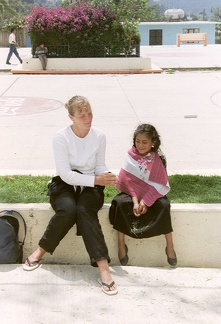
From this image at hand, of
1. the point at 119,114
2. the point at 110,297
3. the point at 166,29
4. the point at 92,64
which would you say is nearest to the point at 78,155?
the point at 110,297

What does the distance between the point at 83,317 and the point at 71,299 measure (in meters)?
0.25

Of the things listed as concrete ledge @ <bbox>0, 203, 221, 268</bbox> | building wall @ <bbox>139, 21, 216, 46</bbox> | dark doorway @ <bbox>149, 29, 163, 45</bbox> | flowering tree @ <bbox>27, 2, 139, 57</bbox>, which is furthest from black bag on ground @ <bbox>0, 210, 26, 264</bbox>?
dark doorway @ <bbox>149, 29, 163, 45</bbox>

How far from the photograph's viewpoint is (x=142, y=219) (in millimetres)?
4168

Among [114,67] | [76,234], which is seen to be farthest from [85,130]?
[114,67]

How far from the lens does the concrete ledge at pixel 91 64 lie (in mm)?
19656

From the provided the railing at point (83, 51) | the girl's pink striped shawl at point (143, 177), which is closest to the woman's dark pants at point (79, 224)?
the girl's pink striped shawl at point (143, 177)

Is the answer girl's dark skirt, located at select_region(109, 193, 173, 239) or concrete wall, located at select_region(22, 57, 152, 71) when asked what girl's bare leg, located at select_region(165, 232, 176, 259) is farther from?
concrete wall, located at select_region(22, 57, 152, 71)

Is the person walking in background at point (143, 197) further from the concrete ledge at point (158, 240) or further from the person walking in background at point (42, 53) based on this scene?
the person walking in background at point (42, 53)

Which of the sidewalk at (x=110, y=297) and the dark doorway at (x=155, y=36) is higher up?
the sidewalk at (x=110, y=297)

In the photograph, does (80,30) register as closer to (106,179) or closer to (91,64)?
(91,64)

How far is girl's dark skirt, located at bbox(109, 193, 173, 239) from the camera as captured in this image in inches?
162

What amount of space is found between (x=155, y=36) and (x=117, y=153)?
45676 millimetres

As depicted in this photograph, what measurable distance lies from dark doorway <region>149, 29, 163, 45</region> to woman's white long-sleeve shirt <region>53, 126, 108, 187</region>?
47810 mm

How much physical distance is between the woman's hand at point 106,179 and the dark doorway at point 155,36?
48062 millimetres
